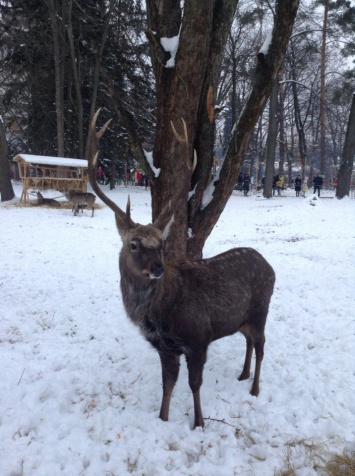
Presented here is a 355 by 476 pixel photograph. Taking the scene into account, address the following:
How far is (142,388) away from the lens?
3.94 meters

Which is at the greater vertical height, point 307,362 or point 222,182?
point 222,182

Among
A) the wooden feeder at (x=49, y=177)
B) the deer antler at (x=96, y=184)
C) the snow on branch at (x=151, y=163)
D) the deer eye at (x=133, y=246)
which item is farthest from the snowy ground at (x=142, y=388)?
the wooden feeder at (x=49, y=177)

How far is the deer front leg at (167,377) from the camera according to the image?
3.51 metres

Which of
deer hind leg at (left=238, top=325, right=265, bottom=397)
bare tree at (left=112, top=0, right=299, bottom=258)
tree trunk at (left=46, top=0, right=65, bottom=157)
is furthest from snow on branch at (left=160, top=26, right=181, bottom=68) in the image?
tree trunk at (left=46, top=0, right=65, bottom=157)

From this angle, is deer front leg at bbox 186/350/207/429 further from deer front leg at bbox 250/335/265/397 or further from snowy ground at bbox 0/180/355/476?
deer front leg at bbox 250/335/265/397

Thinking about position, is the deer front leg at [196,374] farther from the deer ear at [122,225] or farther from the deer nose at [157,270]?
the deer ear at [122,225]

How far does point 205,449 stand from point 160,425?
501mm

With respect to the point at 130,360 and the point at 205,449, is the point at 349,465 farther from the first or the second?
the point at 130,360

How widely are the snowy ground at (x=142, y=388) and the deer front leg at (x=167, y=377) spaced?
0.11 metres

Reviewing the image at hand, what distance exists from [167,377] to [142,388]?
1.83ft

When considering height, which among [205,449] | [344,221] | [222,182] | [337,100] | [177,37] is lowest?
[205,449]

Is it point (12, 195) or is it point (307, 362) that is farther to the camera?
point (12, 195)

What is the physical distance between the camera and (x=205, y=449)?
3.13 metres

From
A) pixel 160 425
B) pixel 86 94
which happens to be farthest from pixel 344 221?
pixel 86 94
